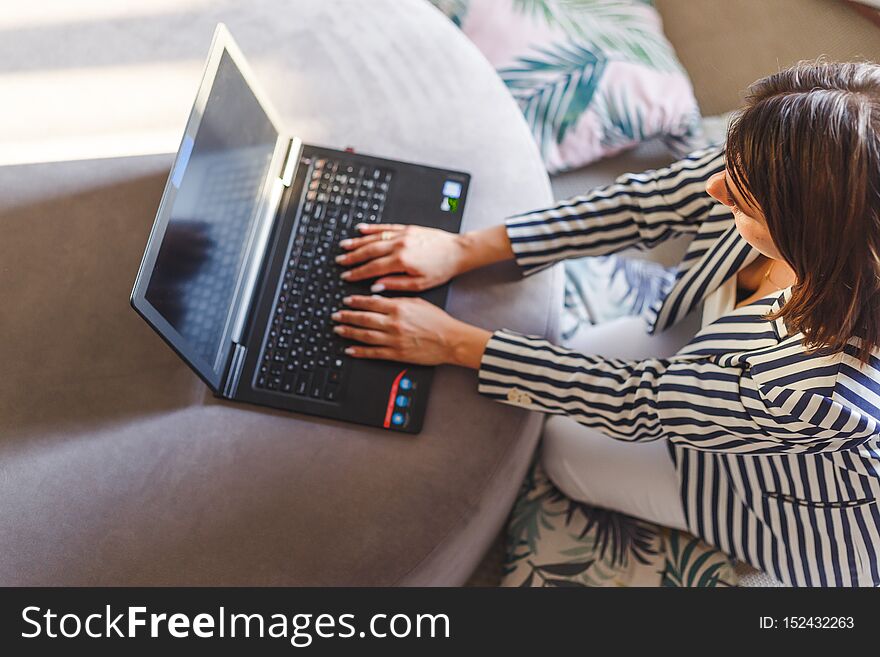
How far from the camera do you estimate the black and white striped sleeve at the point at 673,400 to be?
79 cm

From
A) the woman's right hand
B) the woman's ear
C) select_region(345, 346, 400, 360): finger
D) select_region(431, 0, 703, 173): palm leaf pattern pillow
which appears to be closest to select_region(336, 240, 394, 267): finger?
the woman's right hand

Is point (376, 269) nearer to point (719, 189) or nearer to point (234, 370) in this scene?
point (234, 370)

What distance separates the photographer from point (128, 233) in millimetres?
986

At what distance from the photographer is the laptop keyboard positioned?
95cm

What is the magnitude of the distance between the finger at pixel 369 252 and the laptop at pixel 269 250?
0.02 m

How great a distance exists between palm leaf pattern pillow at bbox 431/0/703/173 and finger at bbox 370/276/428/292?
0.52m

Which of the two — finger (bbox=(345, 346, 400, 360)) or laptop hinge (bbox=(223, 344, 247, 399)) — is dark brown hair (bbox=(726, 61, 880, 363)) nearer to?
finger (bbox=(345, 346, 400, 360))

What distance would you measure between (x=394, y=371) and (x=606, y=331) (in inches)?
15.6

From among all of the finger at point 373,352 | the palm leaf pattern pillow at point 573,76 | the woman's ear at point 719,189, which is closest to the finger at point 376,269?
the finger at point 373,352

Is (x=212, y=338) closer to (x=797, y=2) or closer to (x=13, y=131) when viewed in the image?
(x=13, y=131)

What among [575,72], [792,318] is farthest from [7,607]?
[575,72]

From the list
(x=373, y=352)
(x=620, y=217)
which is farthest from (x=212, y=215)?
(x=620, y=217)

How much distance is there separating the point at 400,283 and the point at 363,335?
9 centimetres

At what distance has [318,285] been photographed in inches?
39.3
